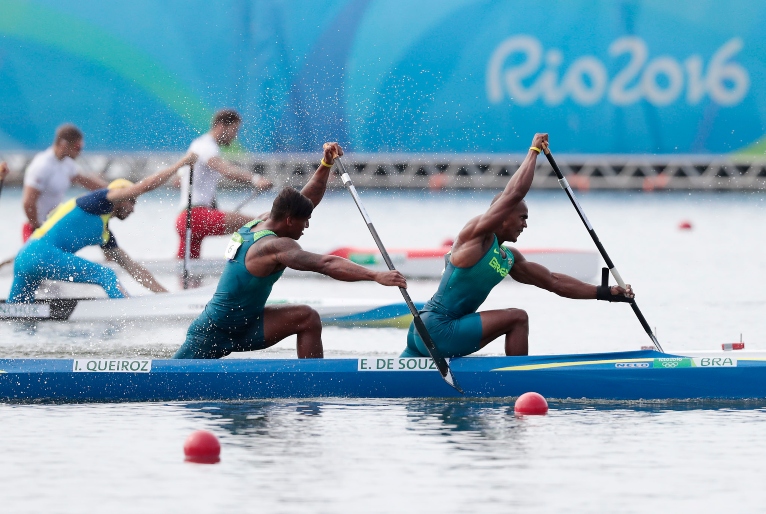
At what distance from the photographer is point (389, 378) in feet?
32.2

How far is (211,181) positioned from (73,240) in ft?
8.89

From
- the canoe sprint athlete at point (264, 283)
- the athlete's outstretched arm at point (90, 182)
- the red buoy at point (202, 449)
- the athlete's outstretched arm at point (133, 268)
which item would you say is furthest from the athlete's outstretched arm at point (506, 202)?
the athlete's outstretched arm at point (90, 182)

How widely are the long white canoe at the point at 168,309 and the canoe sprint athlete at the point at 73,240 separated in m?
0.20

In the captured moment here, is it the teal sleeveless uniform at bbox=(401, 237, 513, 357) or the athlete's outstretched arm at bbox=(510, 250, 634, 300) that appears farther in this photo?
the athlete's outstretched arm at bbox=(510, 250, 634, 300)

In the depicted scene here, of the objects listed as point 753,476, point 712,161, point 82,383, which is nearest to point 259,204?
point 712,161

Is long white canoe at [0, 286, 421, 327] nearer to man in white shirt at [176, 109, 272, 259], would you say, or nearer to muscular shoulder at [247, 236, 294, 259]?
man in white shirt at [176, 109, 272, 259]

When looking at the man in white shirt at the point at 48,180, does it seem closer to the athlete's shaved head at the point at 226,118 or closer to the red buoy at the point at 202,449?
the athlete's shaved head at the point at 226,118

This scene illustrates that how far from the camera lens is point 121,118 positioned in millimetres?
41969

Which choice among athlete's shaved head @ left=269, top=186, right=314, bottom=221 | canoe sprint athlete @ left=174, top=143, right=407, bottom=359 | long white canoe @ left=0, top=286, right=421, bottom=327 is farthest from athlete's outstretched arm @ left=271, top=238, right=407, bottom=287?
long white canoe @ left=0, top=286, right=421, bottom=327

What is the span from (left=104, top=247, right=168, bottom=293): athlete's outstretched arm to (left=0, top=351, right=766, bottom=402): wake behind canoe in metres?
4.25

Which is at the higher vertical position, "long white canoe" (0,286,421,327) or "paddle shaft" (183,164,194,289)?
"paddle shaft" (183,164,194,289)

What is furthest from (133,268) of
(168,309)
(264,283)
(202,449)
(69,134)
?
(202,449)

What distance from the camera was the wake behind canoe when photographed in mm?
9742

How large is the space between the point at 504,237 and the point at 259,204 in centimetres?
2611
